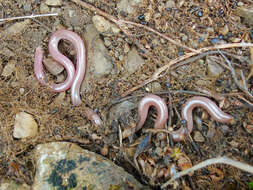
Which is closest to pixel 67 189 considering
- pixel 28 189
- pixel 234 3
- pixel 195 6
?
pixel 28 189

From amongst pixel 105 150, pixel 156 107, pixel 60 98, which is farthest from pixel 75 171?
pixel 156 107

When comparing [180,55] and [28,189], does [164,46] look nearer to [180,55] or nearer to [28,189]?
[180,55]

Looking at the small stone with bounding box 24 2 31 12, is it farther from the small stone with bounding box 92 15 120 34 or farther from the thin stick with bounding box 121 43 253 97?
the thin stick with bounding box 121 43 253 97

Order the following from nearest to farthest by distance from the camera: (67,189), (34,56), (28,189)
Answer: (67,189)
(28,189)
(34,56)

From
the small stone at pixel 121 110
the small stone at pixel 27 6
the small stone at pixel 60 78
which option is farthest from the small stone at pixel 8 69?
the small stone at pixel 121 110

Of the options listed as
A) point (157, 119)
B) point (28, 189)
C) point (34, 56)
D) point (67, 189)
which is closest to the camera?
point (67, 189)

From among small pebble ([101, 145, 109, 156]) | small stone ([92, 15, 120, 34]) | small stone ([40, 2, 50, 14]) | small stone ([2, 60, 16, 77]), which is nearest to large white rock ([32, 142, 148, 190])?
small pebble ([101, 145, 109, 156])
